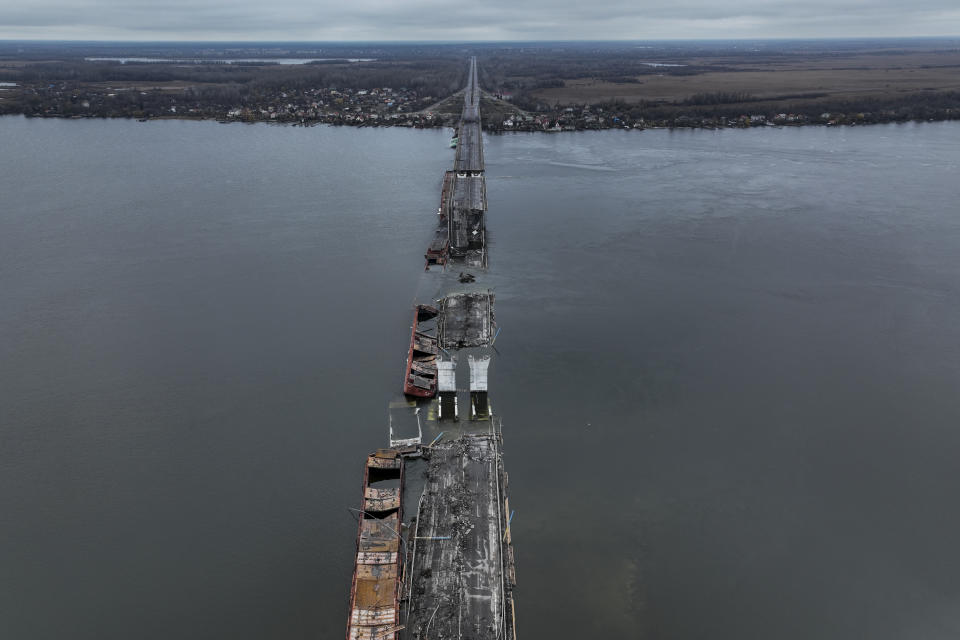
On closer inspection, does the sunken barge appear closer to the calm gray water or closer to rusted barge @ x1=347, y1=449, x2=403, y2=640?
rusted barge @ x1=347, y1=449, x2=403, y2=640

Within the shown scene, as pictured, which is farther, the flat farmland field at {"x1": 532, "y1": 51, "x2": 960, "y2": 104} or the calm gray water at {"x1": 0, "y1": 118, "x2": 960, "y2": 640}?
the flat farmland field at {"x1": 532, "y1": 51, "x2": 960, "y2": 104}

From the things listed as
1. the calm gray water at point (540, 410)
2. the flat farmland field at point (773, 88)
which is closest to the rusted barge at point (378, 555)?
the calm gray water at point (540, 410)

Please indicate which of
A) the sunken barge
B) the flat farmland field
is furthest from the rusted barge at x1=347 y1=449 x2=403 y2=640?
the flat farmland field

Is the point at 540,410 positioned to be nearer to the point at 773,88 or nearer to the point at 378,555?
the point at 378,555

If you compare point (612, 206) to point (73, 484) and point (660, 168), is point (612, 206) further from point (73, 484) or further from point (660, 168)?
point (73, 484)

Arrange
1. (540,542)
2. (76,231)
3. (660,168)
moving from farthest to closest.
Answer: (660,168), (76,231), (540,542)

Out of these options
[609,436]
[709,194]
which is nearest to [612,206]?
[709,194]

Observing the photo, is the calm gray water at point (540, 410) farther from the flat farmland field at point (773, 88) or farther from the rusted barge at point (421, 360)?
the flat farmland field at point (773, 88)
